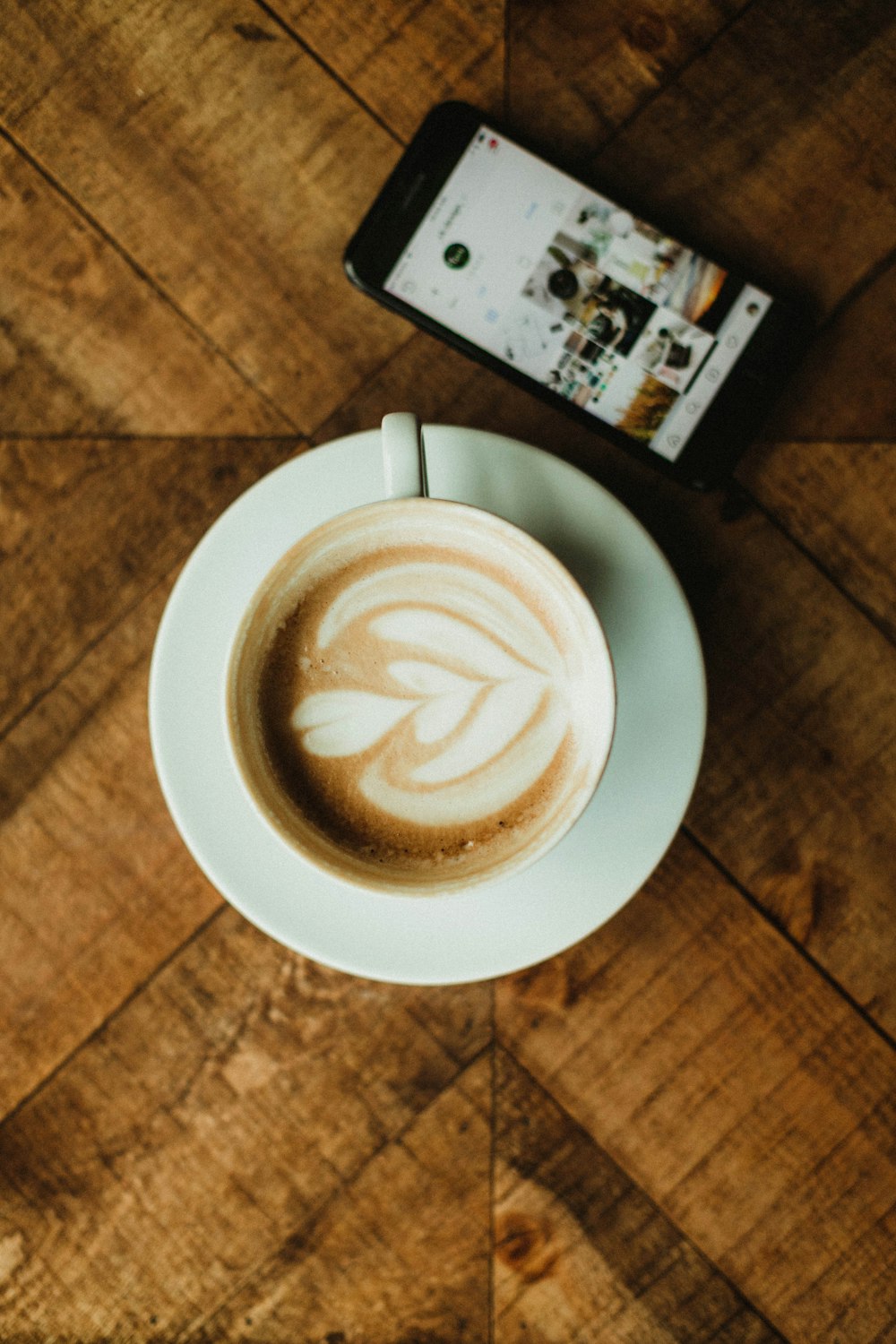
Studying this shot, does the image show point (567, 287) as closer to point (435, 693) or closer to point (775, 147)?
point (775, 147)

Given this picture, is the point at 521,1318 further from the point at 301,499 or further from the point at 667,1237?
the point at 301,499

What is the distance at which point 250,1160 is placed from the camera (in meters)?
0.81

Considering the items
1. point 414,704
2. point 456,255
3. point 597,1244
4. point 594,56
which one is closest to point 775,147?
point 594,56

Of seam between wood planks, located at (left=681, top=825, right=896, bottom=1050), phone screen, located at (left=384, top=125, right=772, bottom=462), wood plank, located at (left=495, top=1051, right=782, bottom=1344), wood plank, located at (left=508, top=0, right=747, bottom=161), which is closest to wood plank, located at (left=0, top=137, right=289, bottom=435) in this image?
phone screen, located at (left=384, top=125, right=772, bottom=462)

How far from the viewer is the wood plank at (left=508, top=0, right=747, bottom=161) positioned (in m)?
0.79

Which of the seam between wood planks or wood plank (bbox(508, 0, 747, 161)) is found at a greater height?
wood plank (bbox(508, 0, 747, 161))

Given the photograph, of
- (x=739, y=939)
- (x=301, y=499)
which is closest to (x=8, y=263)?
(x=301, y=499)

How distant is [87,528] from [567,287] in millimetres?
471

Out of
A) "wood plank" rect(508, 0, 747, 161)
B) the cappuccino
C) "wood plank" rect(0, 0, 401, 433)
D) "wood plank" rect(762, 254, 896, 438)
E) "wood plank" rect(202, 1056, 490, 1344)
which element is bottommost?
"wood plank" rect(202, 1056, 490, 1344)

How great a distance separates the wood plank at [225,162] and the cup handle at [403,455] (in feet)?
0.76

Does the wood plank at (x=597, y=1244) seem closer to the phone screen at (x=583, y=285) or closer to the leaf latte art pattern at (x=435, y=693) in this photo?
the leaf latte art pattern at (x=435, y=693)

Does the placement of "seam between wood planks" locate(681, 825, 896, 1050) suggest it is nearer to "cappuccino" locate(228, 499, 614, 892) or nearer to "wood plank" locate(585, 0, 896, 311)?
"cappuccino" locate(228, 499, 614, 892)

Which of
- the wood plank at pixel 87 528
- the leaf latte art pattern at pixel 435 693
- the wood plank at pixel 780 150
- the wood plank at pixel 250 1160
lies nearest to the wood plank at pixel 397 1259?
the wood plank at pixel 250 1160

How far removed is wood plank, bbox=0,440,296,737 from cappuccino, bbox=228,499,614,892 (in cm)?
21
